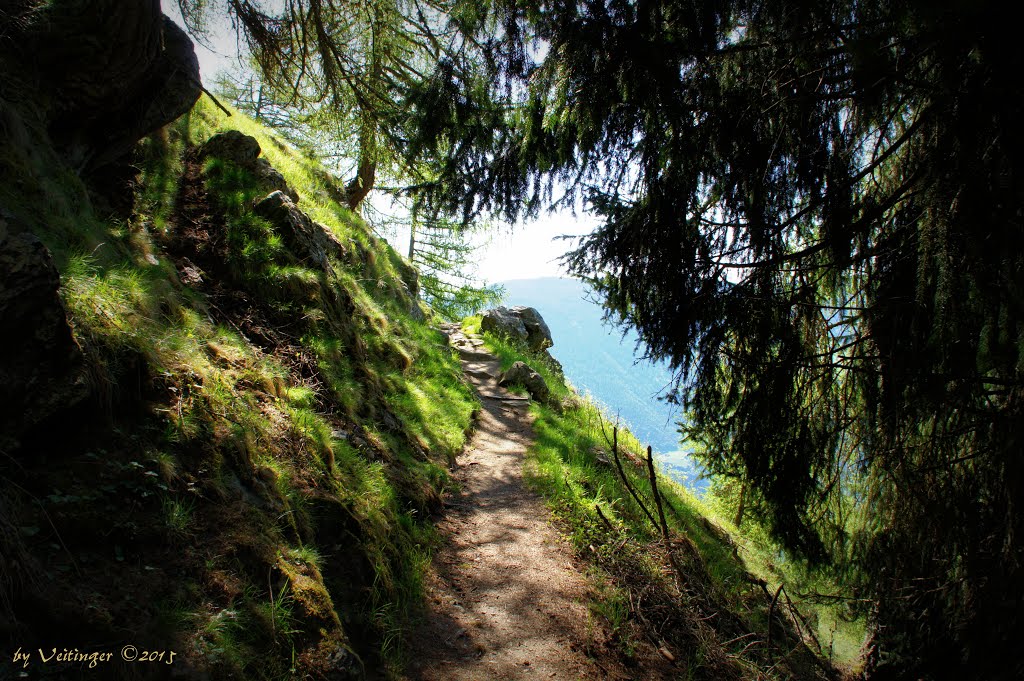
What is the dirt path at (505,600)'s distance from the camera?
321 cm

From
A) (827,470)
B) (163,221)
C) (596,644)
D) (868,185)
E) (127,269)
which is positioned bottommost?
(596,644)

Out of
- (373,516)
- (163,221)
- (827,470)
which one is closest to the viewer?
(827,470)

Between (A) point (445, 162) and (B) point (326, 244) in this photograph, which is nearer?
(A) point (445, 162)

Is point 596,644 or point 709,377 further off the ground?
point 709,377

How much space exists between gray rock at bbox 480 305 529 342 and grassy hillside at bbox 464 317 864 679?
7.71m

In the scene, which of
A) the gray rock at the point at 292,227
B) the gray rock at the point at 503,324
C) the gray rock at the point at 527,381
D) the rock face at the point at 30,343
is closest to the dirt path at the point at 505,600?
the rock face at the point at 30,343

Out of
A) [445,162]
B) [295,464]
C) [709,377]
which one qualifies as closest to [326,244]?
[445,162]

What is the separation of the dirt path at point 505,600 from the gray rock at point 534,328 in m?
11.6

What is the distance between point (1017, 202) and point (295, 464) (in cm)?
427

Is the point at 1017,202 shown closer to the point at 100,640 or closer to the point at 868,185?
the point at 868,185

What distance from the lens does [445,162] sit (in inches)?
173

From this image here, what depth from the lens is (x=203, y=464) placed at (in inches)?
107

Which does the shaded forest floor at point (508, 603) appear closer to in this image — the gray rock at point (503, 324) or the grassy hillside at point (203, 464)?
the grassy hillside at point (203, 464)

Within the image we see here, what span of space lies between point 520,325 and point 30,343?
15407mm
